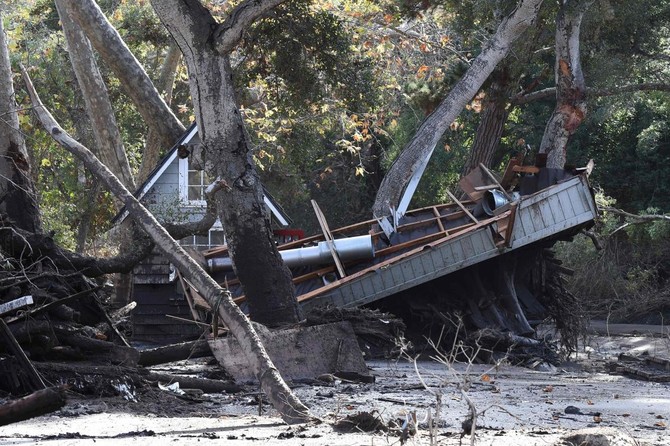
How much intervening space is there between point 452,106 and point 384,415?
46.5 ft

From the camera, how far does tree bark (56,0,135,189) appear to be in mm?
23297

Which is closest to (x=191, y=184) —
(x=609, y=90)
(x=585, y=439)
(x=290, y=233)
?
(x=290, y=233)

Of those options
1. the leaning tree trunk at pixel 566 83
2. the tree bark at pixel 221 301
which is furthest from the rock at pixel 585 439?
the leaning tree trunk at pixel 566 83

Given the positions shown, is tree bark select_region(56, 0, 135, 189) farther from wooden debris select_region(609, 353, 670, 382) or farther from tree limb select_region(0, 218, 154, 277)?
wooden debris select_region(609, 353, 670, 382)

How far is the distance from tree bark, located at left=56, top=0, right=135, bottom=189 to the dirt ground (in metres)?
9.47

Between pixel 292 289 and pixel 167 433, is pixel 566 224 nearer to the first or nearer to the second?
pixel 292 289

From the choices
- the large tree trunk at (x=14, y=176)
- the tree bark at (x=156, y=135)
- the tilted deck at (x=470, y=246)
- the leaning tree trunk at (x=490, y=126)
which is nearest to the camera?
the large tree trunk at (x=14, y=176)

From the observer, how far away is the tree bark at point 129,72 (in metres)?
19.2

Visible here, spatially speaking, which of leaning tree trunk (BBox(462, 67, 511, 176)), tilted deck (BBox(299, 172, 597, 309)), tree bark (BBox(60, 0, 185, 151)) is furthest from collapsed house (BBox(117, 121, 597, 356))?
leaning tree trunk (BBox(462, 67, 511, 176))

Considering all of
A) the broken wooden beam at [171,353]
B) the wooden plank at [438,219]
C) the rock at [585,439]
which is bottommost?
the rock at [585,439]

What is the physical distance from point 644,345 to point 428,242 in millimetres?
6991

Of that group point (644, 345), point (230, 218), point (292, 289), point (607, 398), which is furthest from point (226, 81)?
point (644, 345)

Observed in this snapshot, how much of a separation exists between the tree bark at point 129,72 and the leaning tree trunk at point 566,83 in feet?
26.1

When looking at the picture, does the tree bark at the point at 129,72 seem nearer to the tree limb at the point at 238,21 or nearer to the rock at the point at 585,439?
the tree limb at the point at 238,21
